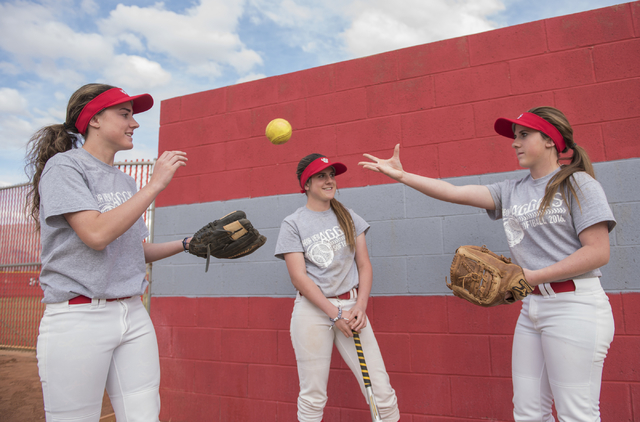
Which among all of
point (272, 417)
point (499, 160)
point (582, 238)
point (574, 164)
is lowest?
point (272, 417)

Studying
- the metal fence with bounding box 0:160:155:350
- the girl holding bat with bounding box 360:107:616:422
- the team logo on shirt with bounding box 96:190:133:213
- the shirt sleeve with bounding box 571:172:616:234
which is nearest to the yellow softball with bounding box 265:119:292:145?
the girl holding bat with bounding box 360:107:616:422

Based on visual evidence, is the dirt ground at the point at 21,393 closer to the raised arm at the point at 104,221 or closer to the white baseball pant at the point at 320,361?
the white baseball pant at the point at 320,361

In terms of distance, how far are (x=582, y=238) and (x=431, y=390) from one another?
1739 mm

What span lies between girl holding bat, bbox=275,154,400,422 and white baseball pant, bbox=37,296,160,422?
3.11ft

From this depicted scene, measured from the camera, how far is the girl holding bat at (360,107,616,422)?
6.25 feet

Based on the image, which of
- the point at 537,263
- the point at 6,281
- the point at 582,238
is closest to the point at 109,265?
the point at 537,263

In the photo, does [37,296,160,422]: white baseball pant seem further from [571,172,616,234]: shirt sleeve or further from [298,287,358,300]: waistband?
[571,172,616,234]: shirt sleeve

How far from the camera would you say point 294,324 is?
8.87 feet

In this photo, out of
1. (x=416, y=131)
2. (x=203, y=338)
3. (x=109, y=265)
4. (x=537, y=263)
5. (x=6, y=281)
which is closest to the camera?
(x=109, y=265)

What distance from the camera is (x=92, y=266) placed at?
6.20 ft

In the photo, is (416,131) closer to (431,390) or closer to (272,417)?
(431,390)

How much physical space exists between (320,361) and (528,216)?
4.93ft

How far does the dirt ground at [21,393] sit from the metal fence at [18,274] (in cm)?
68

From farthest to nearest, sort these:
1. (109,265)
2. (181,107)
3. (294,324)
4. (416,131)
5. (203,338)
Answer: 1. (181,107)
2. (203,338)
3. (416,131)
4. (294,324)
5. (109,265)
